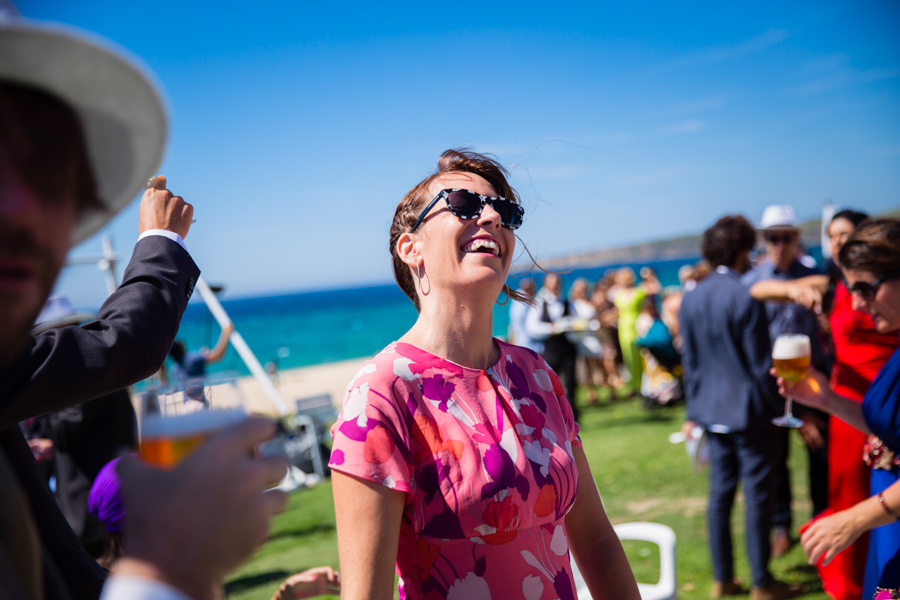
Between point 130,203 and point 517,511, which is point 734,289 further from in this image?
point 130,203

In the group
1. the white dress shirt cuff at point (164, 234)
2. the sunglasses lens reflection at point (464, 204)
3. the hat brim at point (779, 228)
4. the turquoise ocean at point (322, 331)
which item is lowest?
the turquoise ocean at point (322, 331)

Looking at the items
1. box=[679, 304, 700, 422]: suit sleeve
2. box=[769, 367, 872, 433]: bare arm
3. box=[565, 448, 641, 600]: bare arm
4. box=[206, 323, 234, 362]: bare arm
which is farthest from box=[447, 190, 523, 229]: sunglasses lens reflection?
box=[206, 323, 234, 362]: bare arm

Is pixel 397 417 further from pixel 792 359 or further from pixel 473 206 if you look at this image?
pixel 792 359

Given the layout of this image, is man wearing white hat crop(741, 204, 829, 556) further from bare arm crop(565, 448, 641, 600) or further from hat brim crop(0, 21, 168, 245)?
hat brim crop(0, 21, 168, 245)

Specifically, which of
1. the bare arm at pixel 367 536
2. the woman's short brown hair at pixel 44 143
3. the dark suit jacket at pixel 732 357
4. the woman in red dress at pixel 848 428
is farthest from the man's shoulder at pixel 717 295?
the woman's short brown hair at pixel 44 143

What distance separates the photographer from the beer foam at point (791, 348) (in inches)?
112

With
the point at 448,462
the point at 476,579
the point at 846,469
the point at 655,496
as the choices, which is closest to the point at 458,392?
the point at 448,462

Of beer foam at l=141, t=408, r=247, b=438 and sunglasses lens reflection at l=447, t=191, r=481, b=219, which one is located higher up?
sunglasses lens reflection at l=447, t=191, r=481, b=219

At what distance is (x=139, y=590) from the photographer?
0.64 m

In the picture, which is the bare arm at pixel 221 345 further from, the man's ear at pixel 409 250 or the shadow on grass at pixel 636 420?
the man's ear at pixel 409 250

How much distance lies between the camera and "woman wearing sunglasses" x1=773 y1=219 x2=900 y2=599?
2.00 m

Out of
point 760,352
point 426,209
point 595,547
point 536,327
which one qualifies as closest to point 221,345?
point 536,327

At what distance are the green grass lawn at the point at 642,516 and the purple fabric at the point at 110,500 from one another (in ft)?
4.05

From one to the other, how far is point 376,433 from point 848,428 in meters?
2.86
